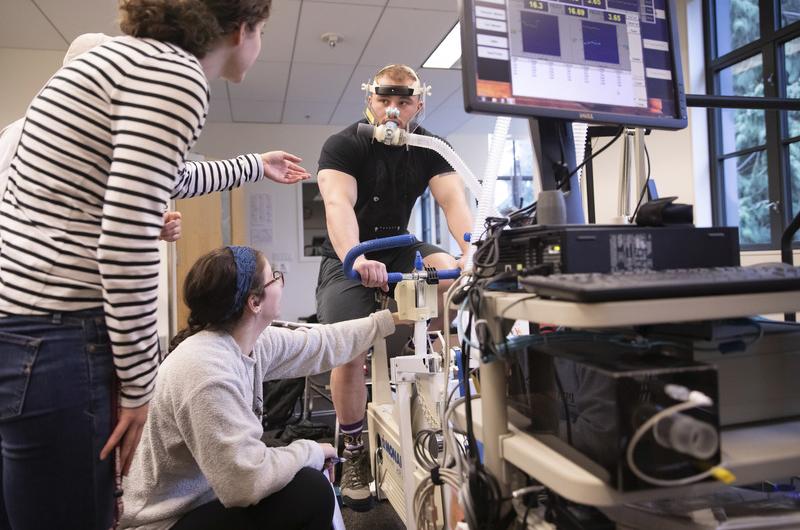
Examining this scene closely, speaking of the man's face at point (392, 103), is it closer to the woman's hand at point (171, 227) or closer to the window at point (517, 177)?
the woman's hand at point (171, 227)

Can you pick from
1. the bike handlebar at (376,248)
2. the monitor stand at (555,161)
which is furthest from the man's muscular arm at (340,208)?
the monitor stand at (555,161)

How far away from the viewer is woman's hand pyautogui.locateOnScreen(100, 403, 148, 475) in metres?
0.78

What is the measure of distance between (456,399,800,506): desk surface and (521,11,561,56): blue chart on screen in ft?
2.12

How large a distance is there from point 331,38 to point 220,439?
3.55 meters

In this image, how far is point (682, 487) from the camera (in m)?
0.56

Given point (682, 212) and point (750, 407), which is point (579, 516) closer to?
point (750, 407)

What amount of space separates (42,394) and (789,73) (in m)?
4.00

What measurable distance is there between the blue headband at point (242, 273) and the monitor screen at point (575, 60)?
637mm

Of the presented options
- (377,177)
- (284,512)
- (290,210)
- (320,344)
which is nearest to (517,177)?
(290,210)

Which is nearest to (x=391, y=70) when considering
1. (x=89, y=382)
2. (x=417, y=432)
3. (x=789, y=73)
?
(x=417, y=432)

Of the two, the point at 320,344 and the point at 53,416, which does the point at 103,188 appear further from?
the point at 320,344

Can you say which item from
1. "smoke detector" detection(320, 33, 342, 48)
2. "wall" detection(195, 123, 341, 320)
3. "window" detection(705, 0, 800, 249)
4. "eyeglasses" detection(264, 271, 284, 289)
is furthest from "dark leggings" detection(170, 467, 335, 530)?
"wall" detection(195, 123, 341, 320)

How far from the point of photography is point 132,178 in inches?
28.1

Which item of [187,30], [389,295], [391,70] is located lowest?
[389,295]
